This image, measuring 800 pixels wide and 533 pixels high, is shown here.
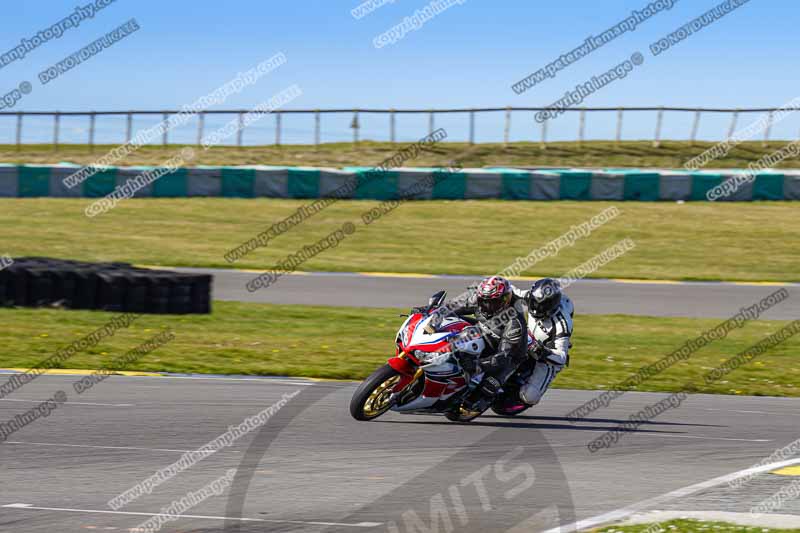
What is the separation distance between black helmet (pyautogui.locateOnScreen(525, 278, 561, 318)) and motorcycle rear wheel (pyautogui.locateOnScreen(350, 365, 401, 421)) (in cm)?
165

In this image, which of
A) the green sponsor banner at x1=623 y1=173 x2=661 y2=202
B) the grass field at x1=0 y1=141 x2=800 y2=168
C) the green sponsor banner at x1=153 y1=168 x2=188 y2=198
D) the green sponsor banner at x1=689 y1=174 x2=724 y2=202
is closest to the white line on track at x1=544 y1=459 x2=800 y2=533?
the green sponsor banner at x1=623 y1=173 x2=661 y2=202

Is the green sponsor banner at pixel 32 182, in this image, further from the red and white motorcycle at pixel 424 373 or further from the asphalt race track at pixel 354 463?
the red and white motorcycle at pixel 424 373

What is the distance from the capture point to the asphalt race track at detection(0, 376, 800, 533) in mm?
7320

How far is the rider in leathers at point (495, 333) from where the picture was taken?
407 inches

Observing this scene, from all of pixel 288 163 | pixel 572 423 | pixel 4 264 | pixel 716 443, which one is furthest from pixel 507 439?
pixel 288 163

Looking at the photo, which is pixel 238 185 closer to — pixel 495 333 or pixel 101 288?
pixel 101 288

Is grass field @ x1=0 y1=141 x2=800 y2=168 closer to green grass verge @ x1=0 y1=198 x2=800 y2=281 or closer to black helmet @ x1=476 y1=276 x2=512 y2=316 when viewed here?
green grass verge @ x1=0 y1=198 x2=800 y2=281

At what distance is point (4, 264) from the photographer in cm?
1781

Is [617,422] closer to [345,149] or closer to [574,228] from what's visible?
[574,228]

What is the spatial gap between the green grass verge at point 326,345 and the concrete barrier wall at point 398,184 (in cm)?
1331

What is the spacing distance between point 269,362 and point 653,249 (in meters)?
16.2

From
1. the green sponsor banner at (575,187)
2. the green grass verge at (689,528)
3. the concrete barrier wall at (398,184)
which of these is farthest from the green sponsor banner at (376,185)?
the green grass verge at (689,528)

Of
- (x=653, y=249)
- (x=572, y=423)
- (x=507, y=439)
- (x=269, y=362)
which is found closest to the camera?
(x=507, y=439)

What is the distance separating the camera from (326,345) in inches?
624
